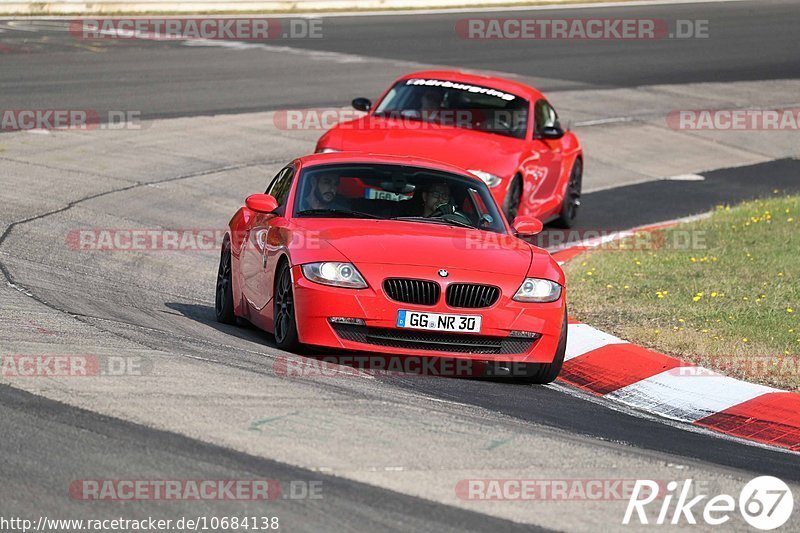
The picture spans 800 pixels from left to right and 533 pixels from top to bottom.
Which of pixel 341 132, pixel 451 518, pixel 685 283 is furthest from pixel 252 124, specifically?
pixel 451 518

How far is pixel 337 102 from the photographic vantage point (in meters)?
24.5

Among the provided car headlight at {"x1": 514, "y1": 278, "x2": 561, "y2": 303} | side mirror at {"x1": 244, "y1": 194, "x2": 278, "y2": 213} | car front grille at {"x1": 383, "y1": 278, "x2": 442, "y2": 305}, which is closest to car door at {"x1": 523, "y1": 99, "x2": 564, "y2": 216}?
side mirror at {"x1": 244, "y1": 194, "x2": 278, "y2": 213}

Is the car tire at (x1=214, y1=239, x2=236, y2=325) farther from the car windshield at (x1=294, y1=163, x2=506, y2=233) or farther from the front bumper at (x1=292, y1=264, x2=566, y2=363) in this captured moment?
the front bumper at (x1=292, y1=264, x2=566, y2=363)

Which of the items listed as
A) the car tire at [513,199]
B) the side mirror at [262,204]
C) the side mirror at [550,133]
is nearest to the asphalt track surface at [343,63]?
the side mirror at [550,133]

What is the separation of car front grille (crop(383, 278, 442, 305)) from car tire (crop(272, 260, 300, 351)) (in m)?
0.65

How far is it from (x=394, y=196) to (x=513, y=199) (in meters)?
4.91

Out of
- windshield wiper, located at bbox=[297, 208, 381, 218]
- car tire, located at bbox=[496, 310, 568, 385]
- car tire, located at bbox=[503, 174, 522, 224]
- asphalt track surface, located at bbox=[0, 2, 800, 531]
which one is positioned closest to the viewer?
asphalt track surface, located at bbox=[0, 2, 800, 531]

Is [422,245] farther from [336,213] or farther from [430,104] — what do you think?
[430,104]

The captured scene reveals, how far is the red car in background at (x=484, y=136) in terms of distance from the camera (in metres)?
15.4

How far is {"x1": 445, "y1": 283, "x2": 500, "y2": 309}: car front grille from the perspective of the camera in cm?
938

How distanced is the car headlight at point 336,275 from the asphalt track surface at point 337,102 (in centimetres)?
72

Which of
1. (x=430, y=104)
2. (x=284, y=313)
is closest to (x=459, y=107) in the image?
(x=430, y=104)

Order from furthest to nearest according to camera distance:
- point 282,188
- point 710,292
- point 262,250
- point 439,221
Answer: point 710,292 → point 282,188 → point 439,221 → point 262,250

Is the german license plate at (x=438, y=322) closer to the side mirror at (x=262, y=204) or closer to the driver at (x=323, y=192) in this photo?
the driver at (x=323, y=192)
